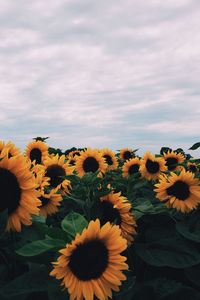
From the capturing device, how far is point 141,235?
393 centimetres

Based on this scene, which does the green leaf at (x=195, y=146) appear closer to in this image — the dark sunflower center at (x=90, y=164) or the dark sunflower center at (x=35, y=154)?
the dark sunflower center at (x=90, y=164)

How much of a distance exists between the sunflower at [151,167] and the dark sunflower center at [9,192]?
13.6ft

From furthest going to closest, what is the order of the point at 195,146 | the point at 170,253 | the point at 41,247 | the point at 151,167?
the point at 151,167 → the point at 195,146 → the point at 170,253 → the point at 41,247

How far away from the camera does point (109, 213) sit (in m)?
3.49

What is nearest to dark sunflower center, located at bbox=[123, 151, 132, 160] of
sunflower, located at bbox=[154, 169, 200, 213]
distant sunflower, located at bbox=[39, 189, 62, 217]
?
sunflower, located at bbox=[154, 169, 200, 213]

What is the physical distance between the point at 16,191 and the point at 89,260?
2.16 feet

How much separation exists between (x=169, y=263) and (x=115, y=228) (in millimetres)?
957

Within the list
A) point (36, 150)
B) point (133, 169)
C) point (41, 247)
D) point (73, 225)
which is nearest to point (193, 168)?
point (133, 169)

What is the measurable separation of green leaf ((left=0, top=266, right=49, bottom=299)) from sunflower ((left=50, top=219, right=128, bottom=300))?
5.3 inches

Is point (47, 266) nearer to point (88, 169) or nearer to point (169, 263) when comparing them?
point (169, 263)

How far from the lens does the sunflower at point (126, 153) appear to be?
1002cm

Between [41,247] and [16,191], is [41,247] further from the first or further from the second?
[16,191]

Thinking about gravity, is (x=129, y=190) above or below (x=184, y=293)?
above

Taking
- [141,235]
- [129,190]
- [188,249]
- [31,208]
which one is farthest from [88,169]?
[31,208]
